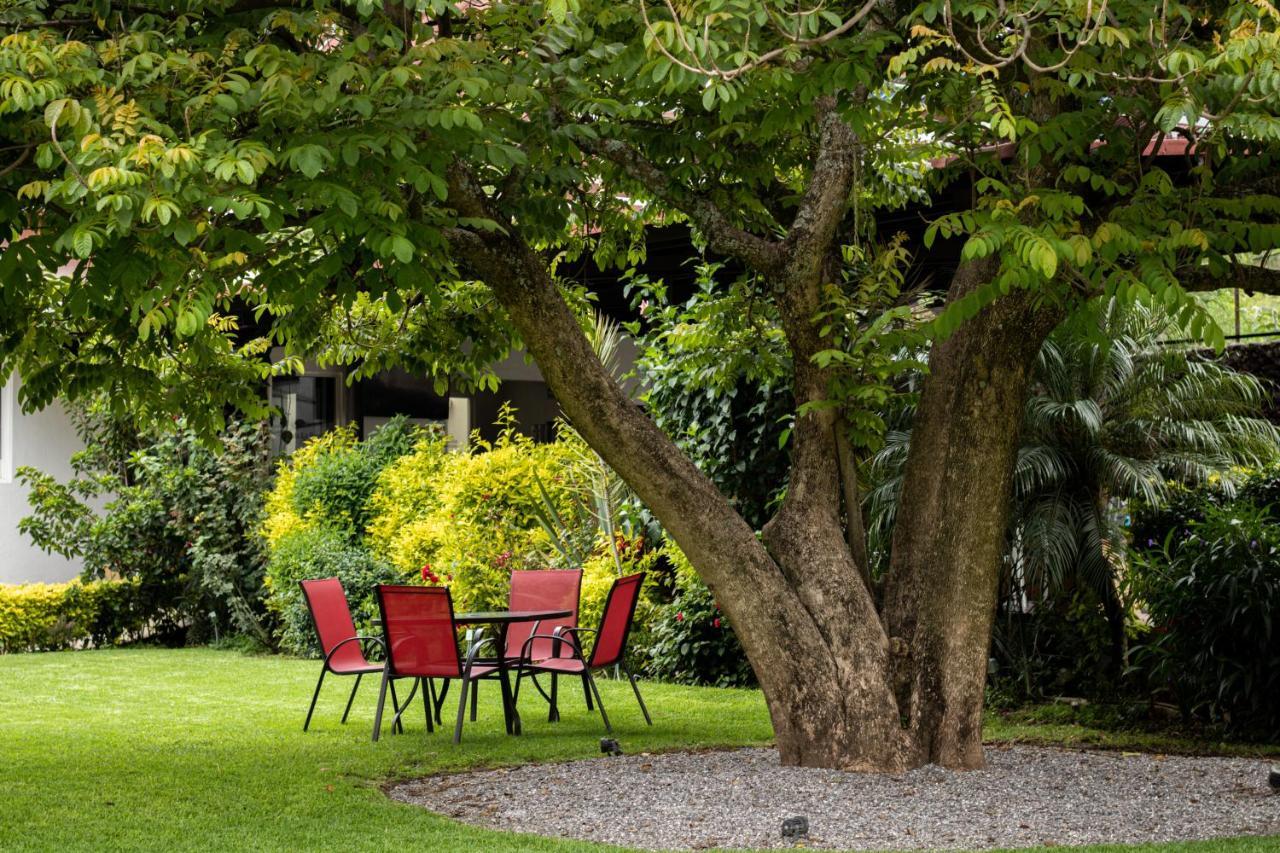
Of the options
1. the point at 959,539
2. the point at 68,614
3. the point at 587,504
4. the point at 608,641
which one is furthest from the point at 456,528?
the point at 959,539

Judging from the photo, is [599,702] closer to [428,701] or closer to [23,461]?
[428,701]

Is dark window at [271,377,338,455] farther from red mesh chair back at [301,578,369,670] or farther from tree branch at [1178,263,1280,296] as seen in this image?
tree branch at [1178,263,1280,296]

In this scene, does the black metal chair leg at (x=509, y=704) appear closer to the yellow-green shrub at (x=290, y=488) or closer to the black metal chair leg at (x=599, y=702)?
the black metal chair leg at (x=599, y=702)

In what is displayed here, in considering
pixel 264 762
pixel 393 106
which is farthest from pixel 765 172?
pixel 264 762

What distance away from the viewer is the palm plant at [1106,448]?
9555mm

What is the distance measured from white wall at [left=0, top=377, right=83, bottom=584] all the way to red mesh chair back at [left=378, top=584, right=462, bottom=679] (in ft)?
30.4

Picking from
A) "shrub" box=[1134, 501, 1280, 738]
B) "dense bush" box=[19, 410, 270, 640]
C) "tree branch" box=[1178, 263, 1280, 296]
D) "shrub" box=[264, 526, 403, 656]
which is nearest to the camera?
"tree branch" box=[1178, 263, 1280, 296]

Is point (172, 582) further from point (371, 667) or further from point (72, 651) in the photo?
point (371, 667)

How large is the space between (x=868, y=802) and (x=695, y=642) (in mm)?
5290

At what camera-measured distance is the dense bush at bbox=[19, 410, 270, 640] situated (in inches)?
598

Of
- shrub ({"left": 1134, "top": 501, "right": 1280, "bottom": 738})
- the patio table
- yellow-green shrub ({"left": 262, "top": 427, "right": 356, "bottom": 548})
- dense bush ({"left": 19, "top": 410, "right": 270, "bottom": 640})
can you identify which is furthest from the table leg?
dense bush ({"left": 19, "top": 410, "right": 270, "bottom": 640})

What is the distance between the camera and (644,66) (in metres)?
5.30

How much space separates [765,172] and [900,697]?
285 cm

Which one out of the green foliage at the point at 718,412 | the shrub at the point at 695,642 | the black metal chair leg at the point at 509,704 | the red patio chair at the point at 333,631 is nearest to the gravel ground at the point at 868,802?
the black metal chair leg at the point at 509,704
